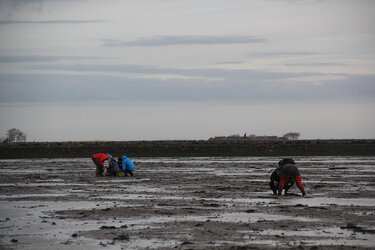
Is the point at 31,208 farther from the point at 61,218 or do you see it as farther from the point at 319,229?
the point at 319,229

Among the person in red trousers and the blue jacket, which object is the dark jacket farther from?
the blue jacket

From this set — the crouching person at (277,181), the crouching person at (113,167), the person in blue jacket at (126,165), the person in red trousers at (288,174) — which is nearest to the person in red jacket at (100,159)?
the crouching person at (113,167)

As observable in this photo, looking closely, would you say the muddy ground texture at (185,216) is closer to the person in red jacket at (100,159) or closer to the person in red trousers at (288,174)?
the person in red trousers at (288,174)

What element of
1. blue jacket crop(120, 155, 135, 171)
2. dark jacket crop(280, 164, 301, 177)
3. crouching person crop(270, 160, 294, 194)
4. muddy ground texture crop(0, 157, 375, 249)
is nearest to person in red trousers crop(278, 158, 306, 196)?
dark jacket crop(280, 164, 301, 177)

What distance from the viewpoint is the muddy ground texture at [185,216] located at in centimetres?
1313

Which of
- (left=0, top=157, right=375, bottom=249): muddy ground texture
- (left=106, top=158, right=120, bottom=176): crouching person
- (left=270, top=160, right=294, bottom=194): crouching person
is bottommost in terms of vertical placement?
(left=0, top=157, right=375, bottom=249): muddy ground texture

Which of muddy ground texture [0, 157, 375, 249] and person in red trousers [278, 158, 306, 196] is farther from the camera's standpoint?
person in red trousers [278, 158, 306, 196]

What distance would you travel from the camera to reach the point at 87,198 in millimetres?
21938

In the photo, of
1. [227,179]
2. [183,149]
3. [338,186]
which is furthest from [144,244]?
[183,149]

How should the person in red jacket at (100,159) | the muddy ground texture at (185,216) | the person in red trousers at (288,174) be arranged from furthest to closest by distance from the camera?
the person in red jacket at (100,159), the person in red trousers at (288,174), the muddy ground texture at (185,216)

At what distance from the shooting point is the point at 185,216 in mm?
17016

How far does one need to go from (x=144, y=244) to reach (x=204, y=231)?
6.69 ft

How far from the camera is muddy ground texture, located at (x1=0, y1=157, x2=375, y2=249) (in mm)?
13133

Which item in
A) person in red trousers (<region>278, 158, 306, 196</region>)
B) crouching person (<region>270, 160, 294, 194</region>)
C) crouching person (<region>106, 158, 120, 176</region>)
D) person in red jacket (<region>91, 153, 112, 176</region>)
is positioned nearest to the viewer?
person in red trousers (<region>278, 158, 306, 196</region>)
